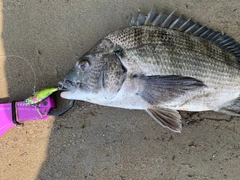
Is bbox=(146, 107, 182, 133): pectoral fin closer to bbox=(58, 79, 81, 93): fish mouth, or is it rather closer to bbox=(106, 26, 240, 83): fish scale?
bbox=(106, 26, 240, 83): fish scale

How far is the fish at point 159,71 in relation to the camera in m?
2.50

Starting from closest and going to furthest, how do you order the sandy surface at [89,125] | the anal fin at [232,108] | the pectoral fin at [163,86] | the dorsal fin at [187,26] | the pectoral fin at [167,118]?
the pectoral fin at [163,86] < the pectoral fin at [167,118] < the dorsal fin at [187,26] < the anal fin at [232,108] < the sandy surface at [89,125]

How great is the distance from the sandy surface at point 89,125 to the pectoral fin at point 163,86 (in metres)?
0.49

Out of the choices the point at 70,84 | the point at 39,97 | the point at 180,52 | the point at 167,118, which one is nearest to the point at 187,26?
the point at 180,52

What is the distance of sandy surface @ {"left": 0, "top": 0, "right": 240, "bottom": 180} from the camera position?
2.90m

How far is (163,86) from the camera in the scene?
2445mm

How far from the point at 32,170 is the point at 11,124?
499 millimetres

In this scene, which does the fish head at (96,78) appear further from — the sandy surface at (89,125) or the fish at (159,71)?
the sandy surface at (89,125)

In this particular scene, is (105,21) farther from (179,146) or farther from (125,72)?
(179,146)

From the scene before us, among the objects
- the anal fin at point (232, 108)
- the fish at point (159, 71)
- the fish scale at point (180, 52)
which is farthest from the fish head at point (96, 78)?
the anal fin at point (232, 108)

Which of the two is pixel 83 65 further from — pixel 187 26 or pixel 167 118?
pixel 187 26

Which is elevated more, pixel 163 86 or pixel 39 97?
pixel 163 86

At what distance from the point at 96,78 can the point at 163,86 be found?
0.55 metres

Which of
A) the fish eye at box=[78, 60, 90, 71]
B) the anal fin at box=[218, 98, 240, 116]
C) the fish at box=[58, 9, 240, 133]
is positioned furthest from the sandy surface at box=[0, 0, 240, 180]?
the fish eye at box=[78, 60, 90, 71]
